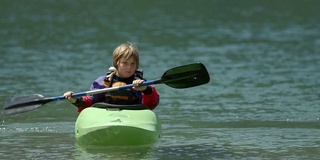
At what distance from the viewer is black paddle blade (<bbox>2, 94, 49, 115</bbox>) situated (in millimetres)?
10236

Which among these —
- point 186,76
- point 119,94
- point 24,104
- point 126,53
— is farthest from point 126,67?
point 24,104

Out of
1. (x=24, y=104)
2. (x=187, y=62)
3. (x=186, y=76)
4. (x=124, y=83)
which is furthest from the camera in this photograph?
(x=187, y=62)

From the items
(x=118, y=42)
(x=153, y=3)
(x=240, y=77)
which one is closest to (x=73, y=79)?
(x=240, y=77)

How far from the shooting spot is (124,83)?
969 cm

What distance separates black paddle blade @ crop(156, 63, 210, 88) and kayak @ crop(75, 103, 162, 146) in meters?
0.50

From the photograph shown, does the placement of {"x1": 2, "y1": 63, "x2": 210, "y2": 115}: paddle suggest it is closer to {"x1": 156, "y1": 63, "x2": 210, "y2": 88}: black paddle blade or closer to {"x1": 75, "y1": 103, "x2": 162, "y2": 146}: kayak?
{"x1": 156, "y1": 63, "x2": 210, "y2": 88}: black paddle blade

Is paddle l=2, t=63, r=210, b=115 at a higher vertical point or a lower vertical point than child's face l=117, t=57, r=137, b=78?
lower

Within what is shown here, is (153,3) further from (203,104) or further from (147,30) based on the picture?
(203,104)

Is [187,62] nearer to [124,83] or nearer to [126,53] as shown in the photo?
[124,83]

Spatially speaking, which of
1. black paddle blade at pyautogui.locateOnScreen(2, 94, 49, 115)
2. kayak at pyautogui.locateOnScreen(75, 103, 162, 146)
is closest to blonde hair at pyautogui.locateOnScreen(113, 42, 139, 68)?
kayak at pyautogui.locateOnScreen(75, 103, 162, 146)

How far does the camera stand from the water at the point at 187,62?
9.76 m

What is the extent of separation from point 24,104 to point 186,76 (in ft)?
5.80

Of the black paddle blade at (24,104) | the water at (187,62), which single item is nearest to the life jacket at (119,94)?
the water at (187,62)

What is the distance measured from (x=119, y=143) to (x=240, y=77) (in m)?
6.62
